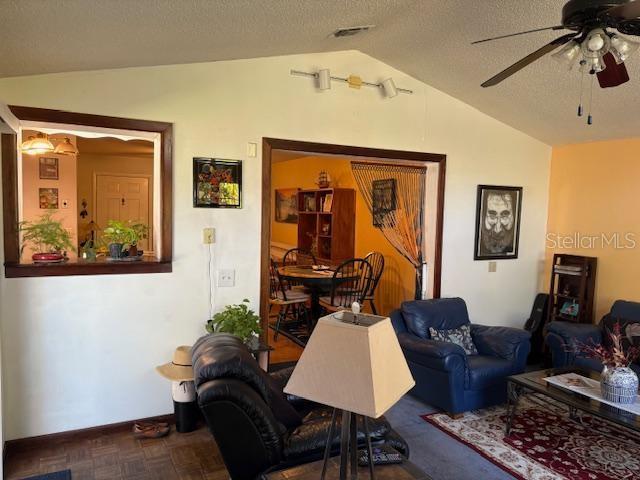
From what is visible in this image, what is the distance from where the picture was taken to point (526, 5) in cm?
277

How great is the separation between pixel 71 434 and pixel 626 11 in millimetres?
3894

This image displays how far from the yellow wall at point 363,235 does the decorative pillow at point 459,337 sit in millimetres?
1499

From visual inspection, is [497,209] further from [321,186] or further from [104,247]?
[104,247]

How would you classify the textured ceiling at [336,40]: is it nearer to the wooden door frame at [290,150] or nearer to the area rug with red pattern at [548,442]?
the wooden door frame at [290,150]

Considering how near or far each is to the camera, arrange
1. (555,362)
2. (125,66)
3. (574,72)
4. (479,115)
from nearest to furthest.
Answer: (125,66) < (574,72) < (555,362) < (479,115)

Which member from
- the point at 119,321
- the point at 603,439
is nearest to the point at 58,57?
the point at 119,321

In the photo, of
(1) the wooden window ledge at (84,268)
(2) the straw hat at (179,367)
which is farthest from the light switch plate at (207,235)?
(2) the straw hat at (179,367)

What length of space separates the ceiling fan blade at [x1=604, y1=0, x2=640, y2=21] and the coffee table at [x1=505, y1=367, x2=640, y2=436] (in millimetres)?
2155

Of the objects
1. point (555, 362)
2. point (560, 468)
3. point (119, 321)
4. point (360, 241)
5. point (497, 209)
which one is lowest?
point (560, 468)

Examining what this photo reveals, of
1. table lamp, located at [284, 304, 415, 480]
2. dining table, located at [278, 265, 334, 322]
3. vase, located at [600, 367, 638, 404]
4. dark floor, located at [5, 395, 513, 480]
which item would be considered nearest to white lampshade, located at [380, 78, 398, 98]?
dining table, located at [278, 265, 334, 322]

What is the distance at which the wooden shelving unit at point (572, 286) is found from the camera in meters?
4.62

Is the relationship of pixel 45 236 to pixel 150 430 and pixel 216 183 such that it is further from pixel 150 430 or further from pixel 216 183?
pixel 150 430

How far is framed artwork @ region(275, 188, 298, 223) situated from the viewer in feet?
27.1

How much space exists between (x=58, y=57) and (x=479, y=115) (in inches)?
145
